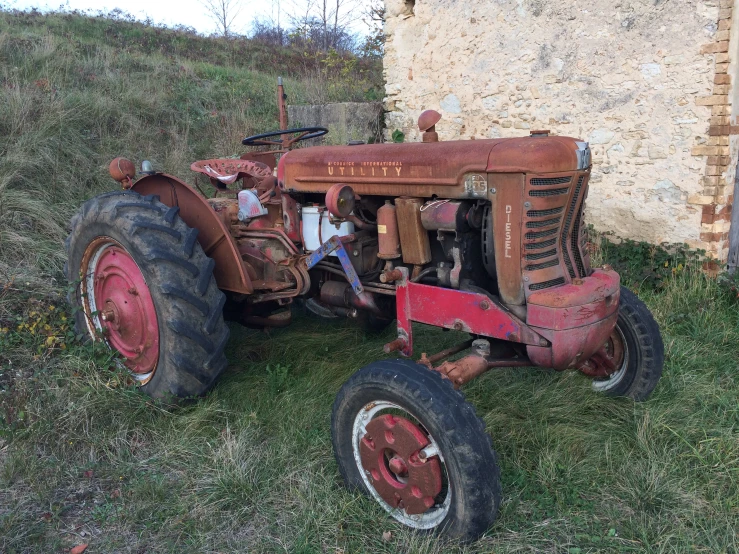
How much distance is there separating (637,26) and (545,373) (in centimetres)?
355

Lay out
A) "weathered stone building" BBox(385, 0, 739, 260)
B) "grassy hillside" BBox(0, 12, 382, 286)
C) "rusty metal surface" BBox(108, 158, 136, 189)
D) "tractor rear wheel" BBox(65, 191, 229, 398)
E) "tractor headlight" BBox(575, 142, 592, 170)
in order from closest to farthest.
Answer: "tractor headlight" BBox(575, 142, 592, 170) < "tractor rear wheel" BBox(65, 191, 229, 398) < "rusty metal surface" BBox(108, 158, 136, 189) < "grassy hillside" BBox(0, 12, 382, 286) < "weathered stone building" BBox(385, 0, 739, 260)

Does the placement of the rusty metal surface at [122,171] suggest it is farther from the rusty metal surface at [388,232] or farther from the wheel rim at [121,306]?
the rusty metal surface at [388,232]

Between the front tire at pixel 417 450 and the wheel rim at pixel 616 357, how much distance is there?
1.32 meters

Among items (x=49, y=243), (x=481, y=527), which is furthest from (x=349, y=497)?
(x=49, y=243)

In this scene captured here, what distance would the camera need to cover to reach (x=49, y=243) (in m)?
4.56

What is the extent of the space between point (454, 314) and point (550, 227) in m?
0.56

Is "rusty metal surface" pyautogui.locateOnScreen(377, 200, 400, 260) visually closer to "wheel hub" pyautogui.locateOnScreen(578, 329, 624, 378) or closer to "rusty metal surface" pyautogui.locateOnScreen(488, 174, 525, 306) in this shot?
"rusty metal surface" pyautogui.locateOnScreen(488, 174, 525, 306)

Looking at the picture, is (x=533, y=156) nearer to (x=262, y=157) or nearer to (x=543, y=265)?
(x=543, y=265)

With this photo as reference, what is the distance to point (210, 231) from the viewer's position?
3.32m

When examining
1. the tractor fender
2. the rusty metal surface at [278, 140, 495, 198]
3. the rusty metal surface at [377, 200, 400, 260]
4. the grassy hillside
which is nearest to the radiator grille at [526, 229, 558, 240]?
the rusty metal surface at [278, 140, 495, 198]

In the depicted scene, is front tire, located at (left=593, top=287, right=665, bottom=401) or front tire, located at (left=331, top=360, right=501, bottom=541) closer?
front tire, located at (left=331, top=360, right=501, bottom=541)

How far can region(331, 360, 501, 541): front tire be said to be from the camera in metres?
2.13

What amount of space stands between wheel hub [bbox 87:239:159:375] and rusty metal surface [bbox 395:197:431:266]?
1386 mm

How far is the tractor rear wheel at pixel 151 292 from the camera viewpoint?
2.95m
